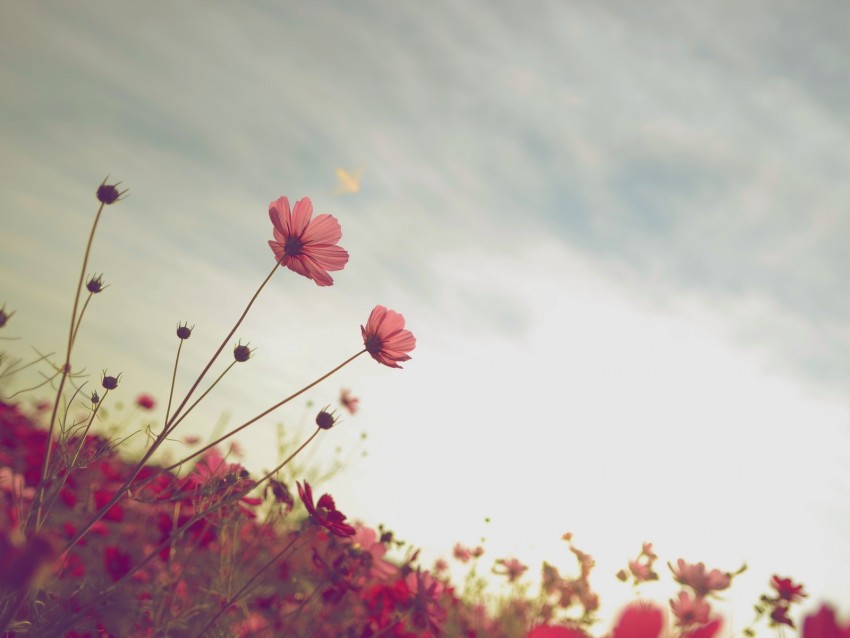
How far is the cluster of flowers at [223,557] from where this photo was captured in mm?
1051

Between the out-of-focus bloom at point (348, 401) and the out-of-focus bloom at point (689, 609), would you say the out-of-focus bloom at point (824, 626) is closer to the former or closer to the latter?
the out-of-focus bloom at point (689, 609)

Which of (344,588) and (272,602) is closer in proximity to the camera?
(344,588)

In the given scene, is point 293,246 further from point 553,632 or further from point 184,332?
point 553,632

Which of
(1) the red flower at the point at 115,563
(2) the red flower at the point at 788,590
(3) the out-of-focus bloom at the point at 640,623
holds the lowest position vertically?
(1) the red flower at the point at 115,563

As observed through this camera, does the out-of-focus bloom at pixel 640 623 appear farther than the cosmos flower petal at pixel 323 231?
No

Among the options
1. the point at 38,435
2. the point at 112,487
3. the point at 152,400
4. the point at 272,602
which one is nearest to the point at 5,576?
the point at 272,602

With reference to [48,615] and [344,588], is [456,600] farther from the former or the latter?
[48,615]

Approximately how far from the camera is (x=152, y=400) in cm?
518

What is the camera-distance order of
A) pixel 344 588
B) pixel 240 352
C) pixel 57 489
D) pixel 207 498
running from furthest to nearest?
pixel 344 588
pixel 207 498
pixel 240 352
pixel 57 489

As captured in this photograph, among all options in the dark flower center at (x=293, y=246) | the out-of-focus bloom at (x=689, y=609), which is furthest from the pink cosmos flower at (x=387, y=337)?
the out-of-focus bloom at (x=689, y=609)

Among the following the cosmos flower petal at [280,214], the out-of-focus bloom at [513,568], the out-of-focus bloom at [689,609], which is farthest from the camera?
the out-of-focus bloom at [513,568]

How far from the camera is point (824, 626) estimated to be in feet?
1.47

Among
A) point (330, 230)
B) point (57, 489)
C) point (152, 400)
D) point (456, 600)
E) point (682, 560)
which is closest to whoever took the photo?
point (57, 489)

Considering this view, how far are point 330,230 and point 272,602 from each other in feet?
5.59
